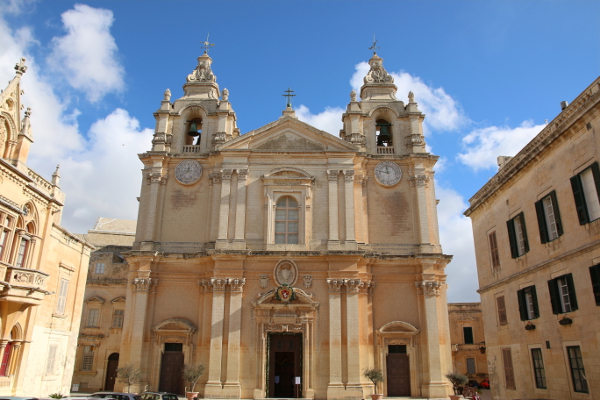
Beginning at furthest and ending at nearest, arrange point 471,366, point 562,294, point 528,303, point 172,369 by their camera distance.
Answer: point 471,366 < point 172,369 < point 528,303 < point 562,294

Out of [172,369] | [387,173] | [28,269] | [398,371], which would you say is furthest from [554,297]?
[28,269]

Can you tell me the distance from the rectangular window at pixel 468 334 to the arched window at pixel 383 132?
62.9 feet

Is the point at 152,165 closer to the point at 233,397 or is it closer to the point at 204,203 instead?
the point at 204,203

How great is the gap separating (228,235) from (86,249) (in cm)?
710

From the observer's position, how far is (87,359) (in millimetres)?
31391

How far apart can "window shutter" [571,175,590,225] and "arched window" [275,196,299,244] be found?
14.1 meters

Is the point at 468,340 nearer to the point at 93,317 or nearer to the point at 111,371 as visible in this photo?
the point at 111,371

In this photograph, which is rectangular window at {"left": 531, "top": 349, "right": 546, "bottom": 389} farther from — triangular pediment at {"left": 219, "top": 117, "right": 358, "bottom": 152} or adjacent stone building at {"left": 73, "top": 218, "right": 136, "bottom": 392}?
adjacent stone building at {"left": 73, "top": 218, "right": 136, "bottom": 392}

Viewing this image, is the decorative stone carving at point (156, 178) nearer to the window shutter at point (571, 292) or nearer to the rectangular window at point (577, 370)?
the window shutter at point (571, 292)

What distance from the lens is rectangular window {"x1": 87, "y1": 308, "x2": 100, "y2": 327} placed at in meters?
32.2

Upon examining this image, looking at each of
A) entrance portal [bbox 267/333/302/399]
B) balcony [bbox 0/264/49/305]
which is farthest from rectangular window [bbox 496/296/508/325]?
balcony [bbox 0/264/49/305]

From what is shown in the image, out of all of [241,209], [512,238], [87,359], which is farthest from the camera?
[87,359]

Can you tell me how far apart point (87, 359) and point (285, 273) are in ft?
55.0

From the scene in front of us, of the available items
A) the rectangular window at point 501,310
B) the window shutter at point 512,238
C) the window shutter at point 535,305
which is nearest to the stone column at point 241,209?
the rectangular window at point 501,310
